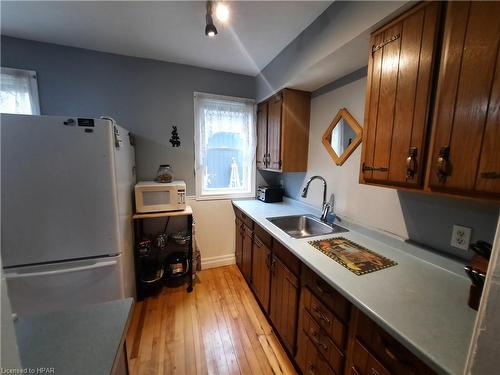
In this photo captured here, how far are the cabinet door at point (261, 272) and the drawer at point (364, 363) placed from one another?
2.86ft

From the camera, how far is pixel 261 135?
2600 mm

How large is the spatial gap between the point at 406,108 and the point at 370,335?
1.02 metres

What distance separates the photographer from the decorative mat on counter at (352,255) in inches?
43.3

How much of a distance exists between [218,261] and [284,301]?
1.44 metres

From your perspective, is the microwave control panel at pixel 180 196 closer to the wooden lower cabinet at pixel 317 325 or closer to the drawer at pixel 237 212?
the drawer at pixel 237 212

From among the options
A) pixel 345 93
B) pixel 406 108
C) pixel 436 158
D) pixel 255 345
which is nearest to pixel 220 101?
pixel 345 93

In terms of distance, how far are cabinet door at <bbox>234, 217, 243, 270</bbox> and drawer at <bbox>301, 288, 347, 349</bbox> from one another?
1304 mm

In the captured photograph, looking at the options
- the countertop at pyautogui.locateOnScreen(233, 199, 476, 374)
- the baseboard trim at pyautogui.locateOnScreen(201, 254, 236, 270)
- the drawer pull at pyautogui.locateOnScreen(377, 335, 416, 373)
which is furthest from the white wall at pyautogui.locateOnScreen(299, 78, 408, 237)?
the baseboard trim at pyautogui.locateOnScreen(201, 254, 236, 270)

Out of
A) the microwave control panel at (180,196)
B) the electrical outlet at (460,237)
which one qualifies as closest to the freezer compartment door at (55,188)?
the microwave control panel at (180,196)

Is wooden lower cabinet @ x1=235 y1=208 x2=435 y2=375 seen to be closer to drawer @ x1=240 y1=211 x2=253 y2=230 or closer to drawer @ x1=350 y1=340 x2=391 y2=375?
drawer @ x1=350 y1=340 x2=391 y2=375

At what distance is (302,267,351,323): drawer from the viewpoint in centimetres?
97

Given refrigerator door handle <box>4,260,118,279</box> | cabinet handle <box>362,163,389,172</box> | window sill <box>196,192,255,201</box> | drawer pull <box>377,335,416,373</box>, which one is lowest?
refrigerator door handle <box>4,260,118,279</box>

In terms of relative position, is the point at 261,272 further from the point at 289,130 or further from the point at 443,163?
the point at 443,163

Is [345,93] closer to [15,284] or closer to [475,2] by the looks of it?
[475,2]
